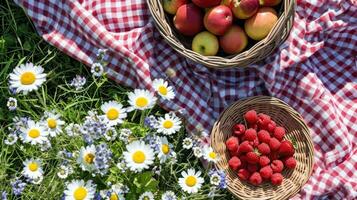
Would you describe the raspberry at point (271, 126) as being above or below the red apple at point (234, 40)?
below

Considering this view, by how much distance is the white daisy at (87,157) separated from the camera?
1.41 metres

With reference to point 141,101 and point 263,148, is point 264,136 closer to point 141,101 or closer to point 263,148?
point 263,148

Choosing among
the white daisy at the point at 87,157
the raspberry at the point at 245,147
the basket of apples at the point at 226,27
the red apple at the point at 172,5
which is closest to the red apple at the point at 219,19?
the basket of apples at the point at 226,27

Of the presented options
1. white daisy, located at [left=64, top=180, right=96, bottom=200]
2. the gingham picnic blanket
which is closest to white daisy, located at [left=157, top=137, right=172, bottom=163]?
white daisy, located at [left=64, top=180, right=96, bottom=200]

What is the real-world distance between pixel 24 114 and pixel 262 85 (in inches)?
33.3

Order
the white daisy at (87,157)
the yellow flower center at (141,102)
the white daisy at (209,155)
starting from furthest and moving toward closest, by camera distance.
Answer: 1. the white daisy at (209,155)
2. the yellow flower center at (141,102)
3. the white daisy at (87,157)

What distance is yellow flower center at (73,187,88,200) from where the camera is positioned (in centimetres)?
143

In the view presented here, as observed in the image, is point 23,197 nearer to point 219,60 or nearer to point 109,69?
point 109,69

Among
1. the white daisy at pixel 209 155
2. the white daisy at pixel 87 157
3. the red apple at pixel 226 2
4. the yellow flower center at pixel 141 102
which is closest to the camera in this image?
the white daisy at pixel 87 157

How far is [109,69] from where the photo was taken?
183 centimetres

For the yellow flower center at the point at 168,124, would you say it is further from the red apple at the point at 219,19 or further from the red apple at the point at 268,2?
the red apple at the point at 268,2

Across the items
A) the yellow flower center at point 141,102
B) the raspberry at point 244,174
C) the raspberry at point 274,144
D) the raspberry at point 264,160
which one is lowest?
the raspberry at point 244,174

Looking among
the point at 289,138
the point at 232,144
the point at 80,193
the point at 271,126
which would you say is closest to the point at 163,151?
the point at 80,193

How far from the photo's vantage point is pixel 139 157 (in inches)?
56.9
